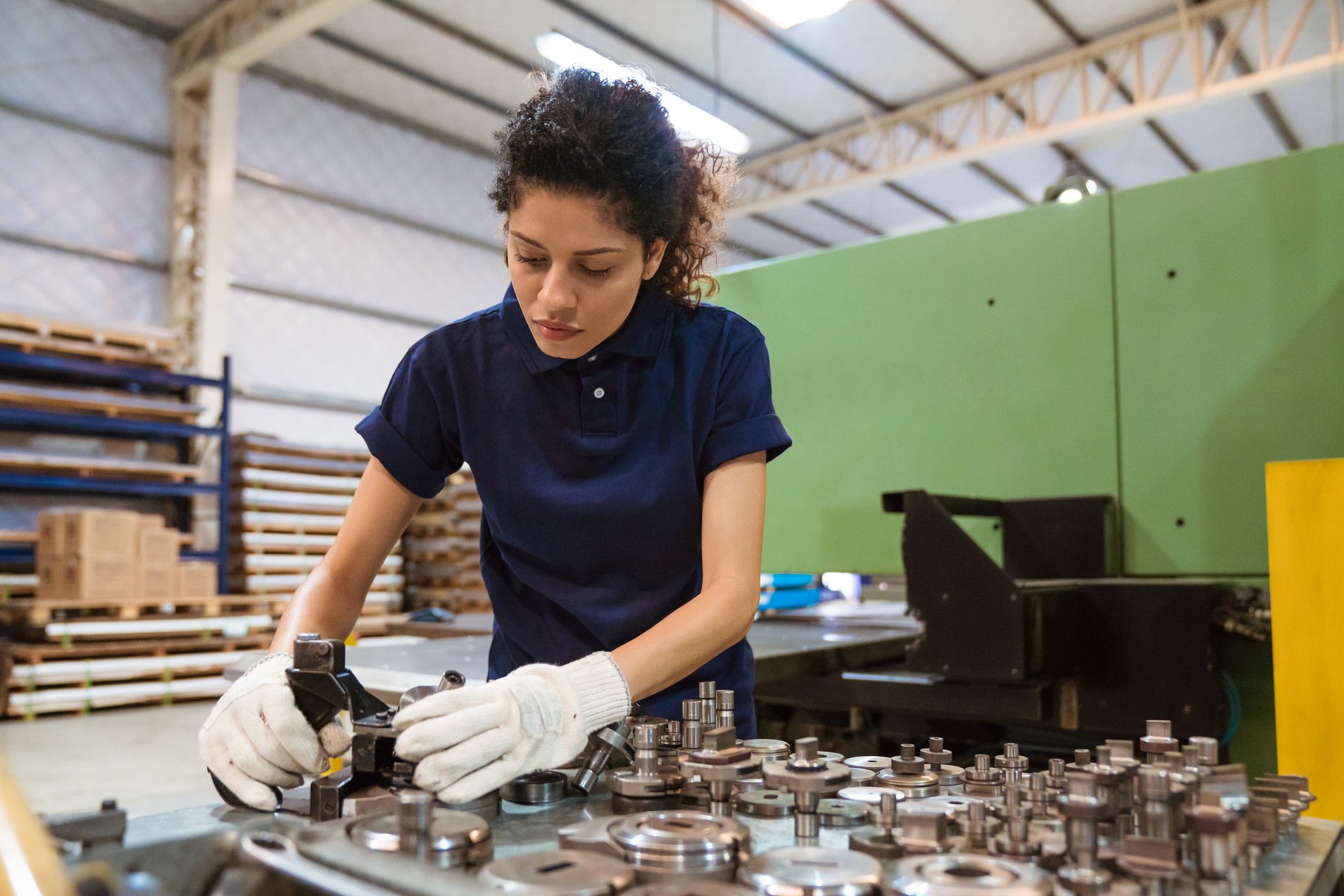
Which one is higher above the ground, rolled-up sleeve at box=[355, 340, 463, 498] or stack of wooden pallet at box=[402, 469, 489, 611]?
rolled-up sleeve at box=[355, 340, 463, 498]

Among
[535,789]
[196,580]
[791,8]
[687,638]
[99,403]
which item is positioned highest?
[791,8]

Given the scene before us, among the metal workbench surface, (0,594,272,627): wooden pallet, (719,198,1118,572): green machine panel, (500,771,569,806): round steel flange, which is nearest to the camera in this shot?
(500,771,569,806): round steel flange

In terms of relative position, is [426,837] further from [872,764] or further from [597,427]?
[597,427]

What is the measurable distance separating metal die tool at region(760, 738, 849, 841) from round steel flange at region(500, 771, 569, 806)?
205mm

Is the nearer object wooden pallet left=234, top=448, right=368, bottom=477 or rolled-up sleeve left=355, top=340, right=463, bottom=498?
rolled-up sleeve left=355, top=340, right=463, bottom=498

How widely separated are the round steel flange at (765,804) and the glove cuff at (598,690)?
7.6 inches

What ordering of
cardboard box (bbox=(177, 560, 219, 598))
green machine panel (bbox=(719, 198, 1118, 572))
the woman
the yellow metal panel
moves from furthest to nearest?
cardboard box (bbox=(177, 560, 219, 598))
green machine panel (bbox=(719, 198, 1118, 572))
the yellow metal panel
the woman

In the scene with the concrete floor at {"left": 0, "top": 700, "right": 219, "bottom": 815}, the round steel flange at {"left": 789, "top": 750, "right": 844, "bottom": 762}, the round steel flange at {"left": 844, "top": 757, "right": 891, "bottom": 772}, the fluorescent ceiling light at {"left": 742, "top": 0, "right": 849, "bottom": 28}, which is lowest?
the concrete floor at {"left": 0, "top": 700, "right": 219, "bottom": 815}

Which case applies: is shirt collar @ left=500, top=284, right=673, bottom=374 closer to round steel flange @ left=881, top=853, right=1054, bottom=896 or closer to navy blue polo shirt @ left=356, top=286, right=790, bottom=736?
navy blue polo shirt @ left=356, top=286, right=790, bottom=736

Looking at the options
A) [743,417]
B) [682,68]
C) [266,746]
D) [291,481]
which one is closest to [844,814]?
[266,746]

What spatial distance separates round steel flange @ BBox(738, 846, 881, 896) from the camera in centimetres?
54

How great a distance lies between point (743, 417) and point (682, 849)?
78 centimetres

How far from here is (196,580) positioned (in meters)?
6.21

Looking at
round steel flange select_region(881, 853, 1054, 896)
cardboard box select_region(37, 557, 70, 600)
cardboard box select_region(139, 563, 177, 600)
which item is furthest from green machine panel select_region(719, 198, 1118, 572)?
cardboard box select_region(37, 557, 70, 600)
